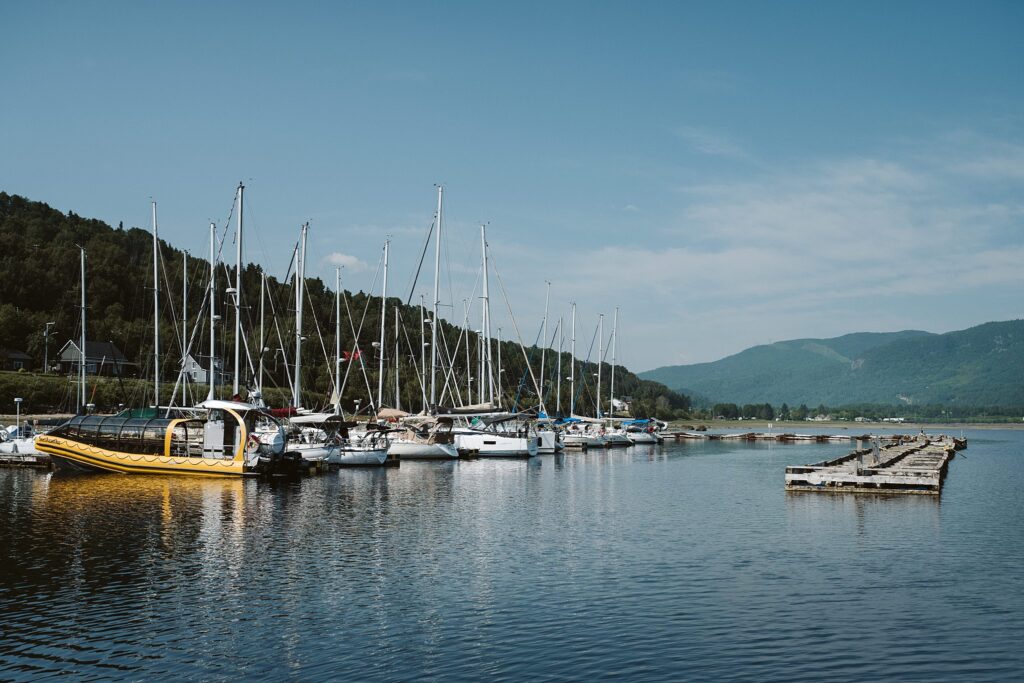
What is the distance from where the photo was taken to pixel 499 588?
81.3 feet

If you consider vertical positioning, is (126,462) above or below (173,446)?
below

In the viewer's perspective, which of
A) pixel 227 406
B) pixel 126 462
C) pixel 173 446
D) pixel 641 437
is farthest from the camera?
pixel 641 437

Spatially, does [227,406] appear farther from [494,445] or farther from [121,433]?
[494,445]

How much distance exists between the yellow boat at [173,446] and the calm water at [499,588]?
7.15 meters

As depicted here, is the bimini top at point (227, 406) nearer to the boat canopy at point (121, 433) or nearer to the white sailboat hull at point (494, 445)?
the boat canopy at point (121, 433)

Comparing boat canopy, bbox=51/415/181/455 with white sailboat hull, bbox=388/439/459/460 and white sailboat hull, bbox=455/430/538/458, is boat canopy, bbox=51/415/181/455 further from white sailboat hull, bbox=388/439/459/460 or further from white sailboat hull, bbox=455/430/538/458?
white sailboat hull, bbox=455/430/538/458

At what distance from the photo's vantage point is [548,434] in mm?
95125

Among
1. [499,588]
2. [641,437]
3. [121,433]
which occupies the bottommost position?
[499,588]

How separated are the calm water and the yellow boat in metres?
7.15

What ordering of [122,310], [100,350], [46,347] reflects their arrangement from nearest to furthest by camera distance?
1. [46,347]
2. [100,350]
3. [122,310]

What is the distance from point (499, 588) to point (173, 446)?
119 ft

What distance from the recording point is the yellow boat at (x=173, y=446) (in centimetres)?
5306

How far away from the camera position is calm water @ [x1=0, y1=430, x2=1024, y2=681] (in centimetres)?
1802

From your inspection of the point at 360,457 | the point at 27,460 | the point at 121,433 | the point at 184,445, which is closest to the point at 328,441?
the point at 360,457
